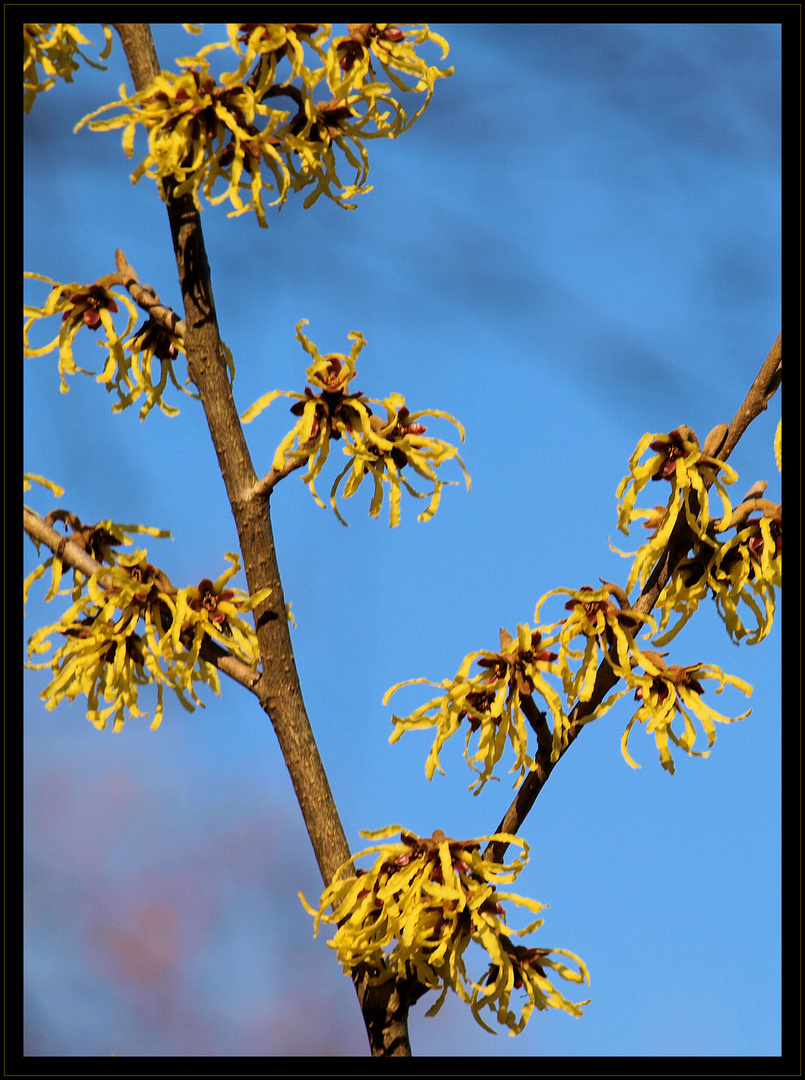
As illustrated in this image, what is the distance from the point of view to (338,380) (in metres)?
3.35

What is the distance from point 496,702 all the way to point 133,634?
3.70 feet

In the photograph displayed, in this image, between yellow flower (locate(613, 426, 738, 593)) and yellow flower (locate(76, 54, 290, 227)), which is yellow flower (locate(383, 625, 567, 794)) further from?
yellow flower (locate(76, 54, 290, 227))

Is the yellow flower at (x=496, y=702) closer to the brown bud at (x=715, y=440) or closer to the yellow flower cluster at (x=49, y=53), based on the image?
the brown bud at (x=715, y=440)

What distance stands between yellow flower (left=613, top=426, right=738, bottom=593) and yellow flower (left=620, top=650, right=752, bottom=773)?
11.1 inches

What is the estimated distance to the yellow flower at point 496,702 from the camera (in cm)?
321

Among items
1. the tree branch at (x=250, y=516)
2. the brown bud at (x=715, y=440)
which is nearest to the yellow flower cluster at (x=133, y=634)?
the tree branch at (x=250, y=516)

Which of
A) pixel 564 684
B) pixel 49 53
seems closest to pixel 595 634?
pixel 564 684

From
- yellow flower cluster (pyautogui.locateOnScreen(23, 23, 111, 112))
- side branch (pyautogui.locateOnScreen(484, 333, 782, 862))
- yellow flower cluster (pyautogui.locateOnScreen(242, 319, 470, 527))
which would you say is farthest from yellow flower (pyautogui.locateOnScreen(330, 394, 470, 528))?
yellow flower cluster (pyautogui.locateOnScreen(23, 23, 111, 112))

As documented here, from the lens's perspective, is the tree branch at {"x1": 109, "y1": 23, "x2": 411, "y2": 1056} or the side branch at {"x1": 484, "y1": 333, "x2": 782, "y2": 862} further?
the tree branch at {"x1": 109, "y1": 23, "x2": 411, "y2": 1056}

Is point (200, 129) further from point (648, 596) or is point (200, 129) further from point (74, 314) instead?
point (648, 596)

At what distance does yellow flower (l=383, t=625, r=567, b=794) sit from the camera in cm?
321

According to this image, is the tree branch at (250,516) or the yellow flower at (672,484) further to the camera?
the tree branch at (250,516)

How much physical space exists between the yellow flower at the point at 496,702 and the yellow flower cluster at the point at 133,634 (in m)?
0.60
